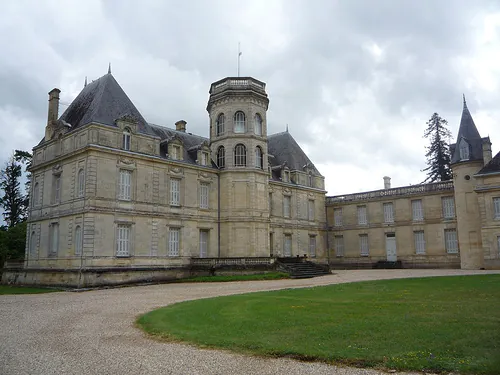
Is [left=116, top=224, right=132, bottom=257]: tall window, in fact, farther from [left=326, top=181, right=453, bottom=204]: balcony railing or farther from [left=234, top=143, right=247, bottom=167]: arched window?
[left=326, top=181, right=453, bottom=204]: balcony railing

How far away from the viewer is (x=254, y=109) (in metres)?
29.6

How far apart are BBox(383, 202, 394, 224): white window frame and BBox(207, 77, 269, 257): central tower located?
37.6 ft

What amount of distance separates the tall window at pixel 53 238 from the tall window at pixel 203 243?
8.31 metres

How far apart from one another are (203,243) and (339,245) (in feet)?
47.1

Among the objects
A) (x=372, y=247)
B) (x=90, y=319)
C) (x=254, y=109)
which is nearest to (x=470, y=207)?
(x=372, y=247)

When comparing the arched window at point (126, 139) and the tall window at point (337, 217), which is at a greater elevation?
the arched window at point (126, 139)

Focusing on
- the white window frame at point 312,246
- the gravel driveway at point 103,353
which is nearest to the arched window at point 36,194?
the gravel driveway at point 103,353

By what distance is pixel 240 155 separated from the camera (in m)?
29.5

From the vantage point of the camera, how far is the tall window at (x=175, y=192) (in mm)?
26641

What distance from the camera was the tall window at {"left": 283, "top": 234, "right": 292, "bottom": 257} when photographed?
33.9m

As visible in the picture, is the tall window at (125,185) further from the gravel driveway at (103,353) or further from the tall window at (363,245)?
the tall window at (363,245)

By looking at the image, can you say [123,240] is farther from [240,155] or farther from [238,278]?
[240,155]

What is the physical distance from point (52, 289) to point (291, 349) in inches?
711

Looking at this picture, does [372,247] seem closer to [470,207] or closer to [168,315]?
[470,207]
